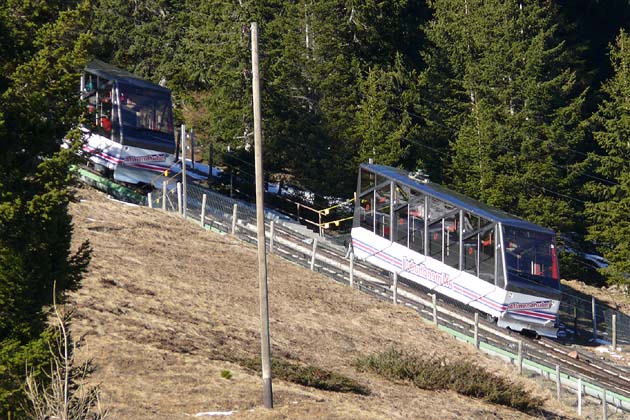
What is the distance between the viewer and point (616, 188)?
156 feet

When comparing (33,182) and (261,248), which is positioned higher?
(33,182)

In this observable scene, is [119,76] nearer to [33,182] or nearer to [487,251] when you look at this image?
[487,251]

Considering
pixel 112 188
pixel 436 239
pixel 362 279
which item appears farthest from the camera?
pixel 112 188

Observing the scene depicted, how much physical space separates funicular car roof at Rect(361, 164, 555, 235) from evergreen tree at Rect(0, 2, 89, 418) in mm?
18426

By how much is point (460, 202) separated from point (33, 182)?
1923cm

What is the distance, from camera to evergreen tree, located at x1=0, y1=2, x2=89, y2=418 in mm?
16719

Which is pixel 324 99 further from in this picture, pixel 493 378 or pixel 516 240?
pixel 493 378

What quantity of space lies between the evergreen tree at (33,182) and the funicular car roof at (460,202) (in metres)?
18.4

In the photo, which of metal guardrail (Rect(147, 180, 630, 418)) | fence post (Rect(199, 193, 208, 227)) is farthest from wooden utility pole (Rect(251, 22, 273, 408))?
fence post (Rect(199, 193, 208, 227))

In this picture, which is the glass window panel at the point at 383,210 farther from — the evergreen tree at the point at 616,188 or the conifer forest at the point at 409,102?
the evergreen tree at the point at 616,188

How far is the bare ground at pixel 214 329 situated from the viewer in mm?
20078

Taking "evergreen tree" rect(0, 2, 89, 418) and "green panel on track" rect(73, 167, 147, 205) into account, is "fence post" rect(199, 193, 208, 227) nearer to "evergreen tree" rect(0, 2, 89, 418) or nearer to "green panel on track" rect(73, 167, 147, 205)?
"green panel on track" rect(73, 167, 147, 205)

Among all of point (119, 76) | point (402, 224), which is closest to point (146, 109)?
point (119, 76)

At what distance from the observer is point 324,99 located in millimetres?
50938
